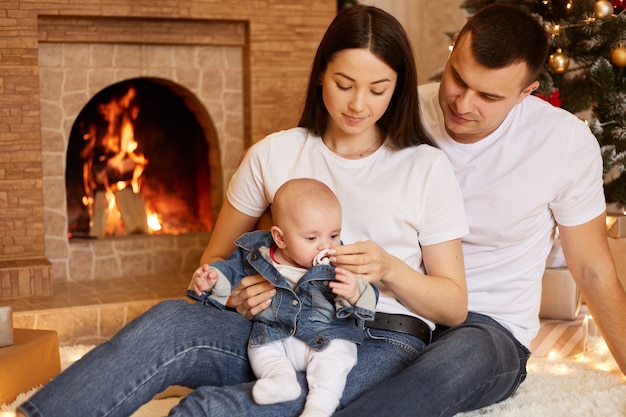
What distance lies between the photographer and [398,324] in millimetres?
1887

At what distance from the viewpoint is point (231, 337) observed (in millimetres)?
1805

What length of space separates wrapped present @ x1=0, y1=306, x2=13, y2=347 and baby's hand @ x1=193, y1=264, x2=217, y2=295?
0.75m

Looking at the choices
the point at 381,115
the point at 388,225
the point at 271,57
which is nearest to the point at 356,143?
the point at 381,115

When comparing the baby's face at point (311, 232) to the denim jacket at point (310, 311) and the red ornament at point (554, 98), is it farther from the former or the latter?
the red ornament at point (554, 98)

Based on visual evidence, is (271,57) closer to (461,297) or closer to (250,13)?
(250,13)

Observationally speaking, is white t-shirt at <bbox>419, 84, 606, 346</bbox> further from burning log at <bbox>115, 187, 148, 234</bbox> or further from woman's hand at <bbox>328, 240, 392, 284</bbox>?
burning log at <bbox>115, 187, 148, 234</bbox>

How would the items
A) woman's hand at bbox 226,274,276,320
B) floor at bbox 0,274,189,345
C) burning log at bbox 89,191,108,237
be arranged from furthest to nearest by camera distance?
burning log at bbox 89,191,108,237
floor at bbox 0,274,189,345
woman's hand at bbox 226,274,276,320

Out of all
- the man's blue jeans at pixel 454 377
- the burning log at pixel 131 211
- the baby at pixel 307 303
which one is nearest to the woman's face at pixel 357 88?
the baby at pixel 307 303

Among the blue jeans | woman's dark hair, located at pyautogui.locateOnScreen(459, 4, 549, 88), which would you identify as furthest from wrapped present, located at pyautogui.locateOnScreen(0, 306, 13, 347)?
woman's dark hair, located at pyautogui.locateOnScreen(459, 4, 549, 88)

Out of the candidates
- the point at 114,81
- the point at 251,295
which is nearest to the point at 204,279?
the point at 251,295

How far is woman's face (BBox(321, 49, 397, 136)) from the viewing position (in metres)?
1.88

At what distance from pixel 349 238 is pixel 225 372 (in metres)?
0.42

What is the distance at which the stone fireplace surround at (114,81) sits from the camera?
3.45 m

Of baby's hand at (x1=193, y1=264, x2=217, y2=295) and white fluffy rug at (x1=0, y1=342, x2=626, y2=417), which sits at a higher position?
baby's hand at (x1=193, y1=264, x2=217, y2=295)
